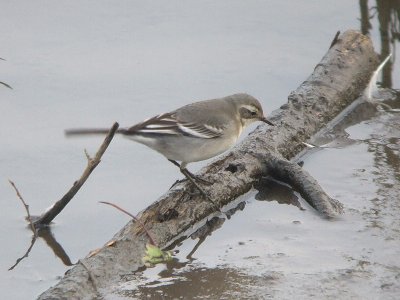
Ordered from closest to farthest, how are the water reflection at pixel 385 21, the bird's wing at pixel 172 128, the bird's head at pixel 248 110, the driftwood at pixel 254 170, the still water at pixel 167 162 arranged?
1. the driftwood at pixel 254 170
2. the still water at pixel 167 162
3. the bird's wing at pixel 172 128
4. the bird's head at pixel 248 110
5. the water reflection at pixel 385 21

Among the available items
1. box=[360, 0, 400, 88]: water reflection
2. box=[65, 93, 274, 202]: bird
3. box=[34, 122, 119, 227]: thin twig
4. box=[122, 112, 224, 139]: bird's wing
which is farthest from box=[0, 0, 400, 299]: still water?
box=[122, 112, 224, 139]: bird's wing

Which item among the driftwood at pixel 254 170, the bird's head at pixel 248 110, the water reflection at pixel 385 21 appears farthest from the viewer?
the water reflection at pixel 385 21

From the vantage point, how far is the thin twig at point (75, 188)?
7680 mm

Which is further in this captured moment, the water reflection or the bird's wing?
the water reflection

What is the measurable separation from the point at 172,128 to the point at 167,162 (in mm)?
1371

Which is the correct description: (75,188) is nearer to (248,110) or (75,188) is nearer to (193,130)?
(193,130)

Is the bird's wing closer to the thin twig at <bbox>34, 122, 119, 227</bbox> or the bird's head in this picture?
the thin twig at <bbox>34, 122, 119, 227</bbox>

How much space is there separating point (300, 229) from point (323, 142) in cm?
188

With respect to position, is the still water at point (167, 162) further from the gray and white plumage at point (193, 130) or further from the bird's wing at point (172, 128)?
the bird's wing at point (172, 128)

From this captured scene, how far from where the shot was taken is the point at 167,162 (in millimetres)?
9586

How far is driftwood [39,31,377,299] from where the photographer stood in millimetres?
7258

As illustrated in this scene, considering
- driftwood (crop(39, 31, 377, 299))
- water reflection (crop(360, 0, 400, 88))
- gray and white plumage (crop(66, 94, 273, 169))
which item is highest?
gray and white plumage (crop(66, 94, 273, 169))

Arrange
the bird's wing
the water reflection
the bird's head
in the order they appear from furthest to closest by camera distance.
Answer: the water reflection < the bird's head < the bird's wing

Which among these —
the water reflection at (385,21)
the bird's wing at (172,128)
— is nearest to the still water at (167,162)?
Answer: the water reflection at (385,21)
